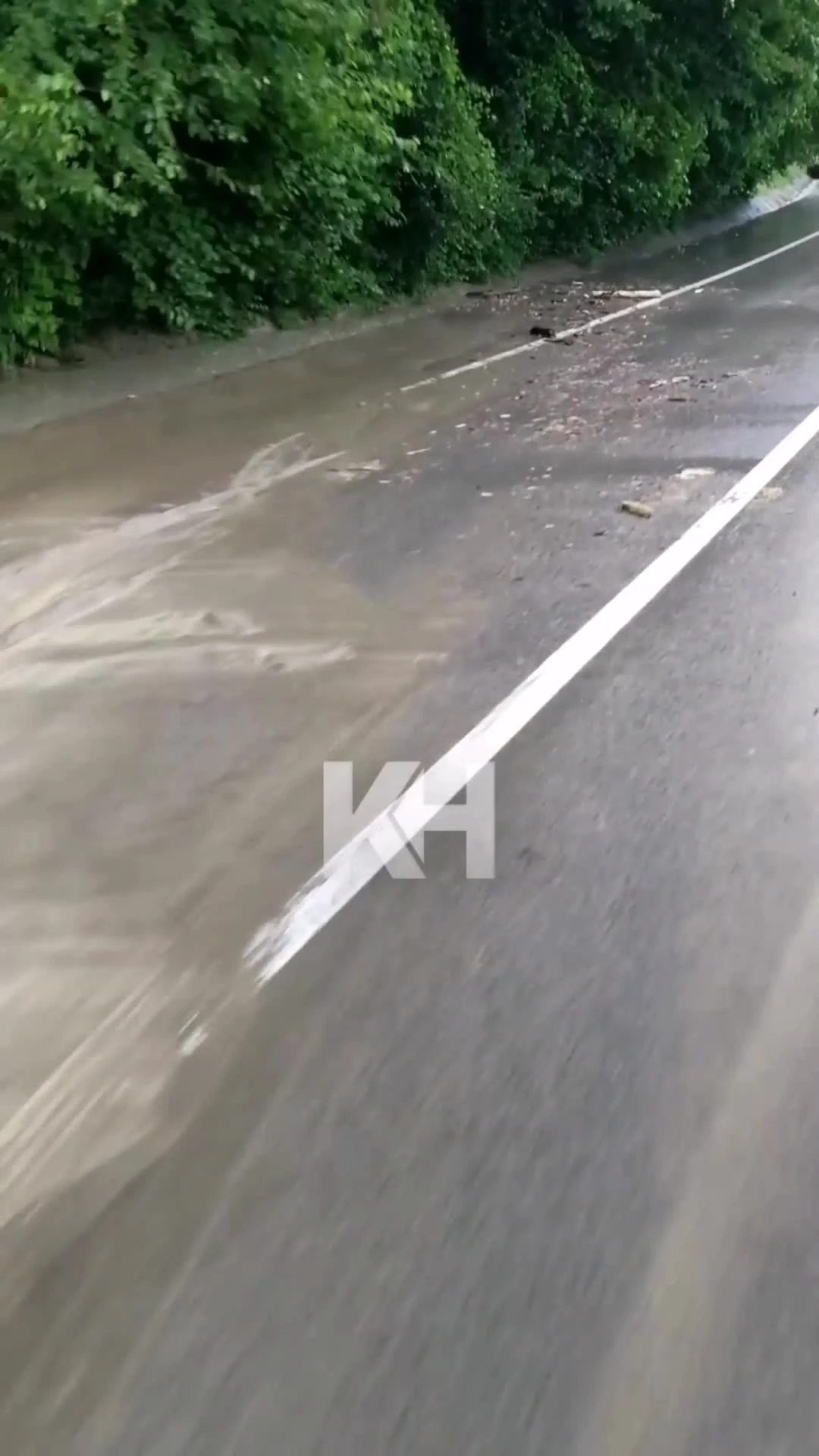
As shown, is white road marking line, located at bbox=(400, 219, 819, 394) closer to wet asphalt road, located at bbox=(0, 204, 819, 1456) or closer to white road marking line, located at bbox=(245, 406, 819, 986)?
white road marking line, located at bbox=(245, 406, 819, 986)

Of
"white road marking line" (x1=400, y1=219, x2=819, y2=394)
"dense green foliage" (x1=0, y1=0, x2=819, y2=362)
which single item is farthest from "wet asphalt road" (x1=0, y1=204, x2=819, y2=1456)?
"white road marking line" (x1=400, y1=219, x2=819, y2=394)

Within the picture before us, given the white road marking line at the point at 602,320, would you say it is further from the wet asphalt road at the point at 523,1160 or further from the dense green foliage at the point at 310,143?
the wet asphalt road at the point at 523,1160

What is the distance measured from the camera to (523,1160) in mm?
3217

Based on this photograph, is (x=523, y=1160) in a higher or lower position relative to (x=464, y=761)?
higher

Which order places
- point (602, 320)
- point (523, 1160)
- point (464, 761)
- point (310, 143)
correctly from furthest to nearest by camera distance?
1. point (602, 320)
2. point (310, 143)
3. point (464, 761)
4. point (523, 1160)

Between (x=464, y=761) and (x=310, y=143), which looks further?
(x=310, y=143)

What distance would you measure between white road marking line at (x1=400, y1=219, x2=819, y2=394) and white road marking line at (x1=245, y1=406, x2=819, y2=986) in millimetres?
5265

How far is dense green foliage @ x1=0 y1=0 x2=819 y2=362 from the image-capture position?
11.3 m

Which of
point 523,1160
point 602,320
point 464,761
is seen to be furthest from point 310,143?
point 523,1160

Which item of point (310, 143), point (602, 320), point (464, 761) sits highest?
point (310, 143)

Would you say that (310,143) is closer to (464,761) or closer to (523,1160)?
(464,761)

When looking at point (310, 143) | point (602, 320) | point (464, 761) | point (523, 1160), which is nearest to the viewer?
point (523, 1160)

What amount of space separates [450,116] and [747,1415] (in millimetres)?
16658

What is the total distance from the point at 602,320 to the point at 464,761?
41.2 ft
